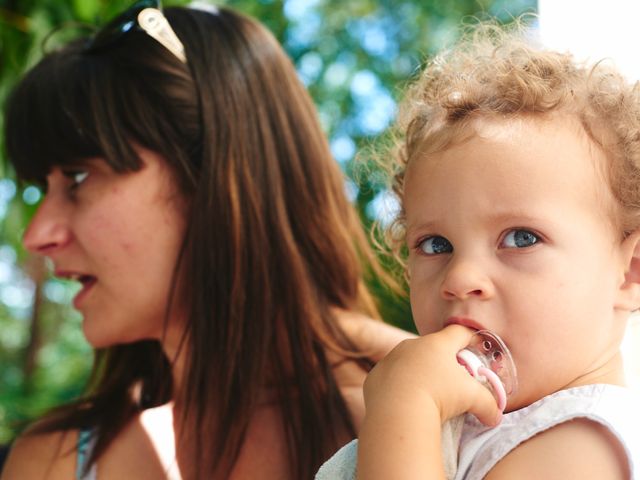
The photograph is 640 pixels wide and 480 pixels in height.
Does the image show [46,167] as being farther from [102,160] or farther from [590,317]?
→ [590,317]

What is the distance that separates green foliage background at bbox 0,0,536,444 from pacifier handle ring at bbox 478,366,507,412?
3.78 ft

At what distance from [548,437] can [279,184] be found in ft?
3.31

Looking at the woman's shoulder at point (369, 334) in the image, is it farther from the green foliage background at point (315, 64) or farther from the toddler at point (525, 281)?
the toddler at point (525, 281)

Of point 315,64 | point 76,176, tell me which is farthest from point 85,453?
point 315,64

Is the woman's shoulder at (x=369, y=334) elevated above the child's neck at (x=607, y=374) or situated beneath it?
situated beneath

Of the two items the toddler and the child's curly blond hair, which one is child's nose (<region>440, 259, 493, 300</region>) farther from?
the child's curly blond hair

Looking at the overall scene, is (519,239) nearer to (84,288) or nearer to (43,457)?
(84,288)

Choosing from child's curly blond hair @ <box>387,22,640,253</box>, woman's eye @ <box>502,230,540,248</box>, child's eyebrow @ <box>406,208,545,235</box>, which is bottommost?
woman's eye @ <box>502,230,540,248</box>

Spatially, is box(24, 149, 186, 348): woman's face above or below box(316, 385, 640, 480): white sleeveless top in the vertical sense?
below

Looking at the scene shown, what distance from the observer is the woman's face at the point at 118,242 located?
175cm

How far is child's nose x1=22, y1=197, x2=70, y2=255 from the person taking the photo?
178 centimetres

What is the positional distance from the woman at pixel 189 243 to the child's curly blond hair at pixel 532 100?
0.62m

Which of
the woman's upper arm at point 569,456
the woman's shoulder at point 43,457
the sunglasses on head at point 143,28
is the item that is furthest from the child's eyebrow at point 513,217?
the woman's shoulder at point 43,457

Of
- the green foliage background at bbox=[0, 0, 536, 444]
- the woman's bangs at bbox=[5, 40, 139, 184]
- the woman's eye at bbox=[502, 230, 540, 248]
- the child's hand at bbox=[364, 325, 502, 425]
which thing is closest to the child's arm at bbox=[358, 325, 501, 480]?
the child's hand at bbox=[364, 325, 502, 425]
